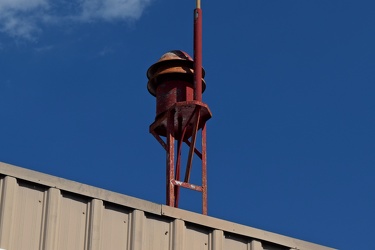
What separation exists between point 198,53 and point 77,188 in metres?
6.25

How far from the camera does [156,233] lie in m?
10.8

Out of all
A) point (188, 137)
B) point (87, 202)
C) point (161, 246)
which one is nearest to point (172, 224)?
point (161, 246)

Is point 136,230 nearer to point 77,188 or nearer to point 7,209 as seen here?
point 77,188

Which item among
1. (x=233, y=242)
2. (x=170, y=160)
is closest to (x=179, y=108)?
(x=170, y=160)

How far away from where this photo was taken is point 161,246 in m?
10.8

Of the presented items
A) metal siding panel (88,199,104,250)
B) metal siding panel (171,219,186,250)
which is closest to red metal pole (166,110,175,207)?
metal siding panel (171,219,186,250)

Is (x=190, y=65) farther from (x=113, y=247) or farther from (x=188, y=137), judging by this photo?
(x=113, y=247)

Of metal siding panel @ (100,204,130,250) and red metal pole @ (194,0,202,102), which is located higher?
red metal pole @ (194,0,202,102)

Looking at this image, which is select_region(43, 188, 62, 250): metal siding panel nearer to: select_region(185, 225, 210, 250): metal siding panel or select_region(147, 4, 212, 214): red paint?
select_region(185, 225, 210, 250): metal siding panel

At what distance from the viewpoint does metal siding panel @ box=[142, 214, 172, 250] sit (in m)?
10.8

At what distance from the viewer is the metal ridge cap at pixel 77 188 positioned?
1023cm

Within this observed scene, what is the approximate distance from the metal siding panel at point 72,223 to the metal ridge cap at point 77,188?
0.38 ft

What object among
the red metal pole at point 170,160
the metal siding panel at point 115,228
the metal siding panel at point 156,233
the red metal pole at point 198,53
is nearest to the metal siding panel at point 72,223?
the metal siding panel at point 115,228

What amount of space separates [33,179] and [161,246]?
1.72 metres
